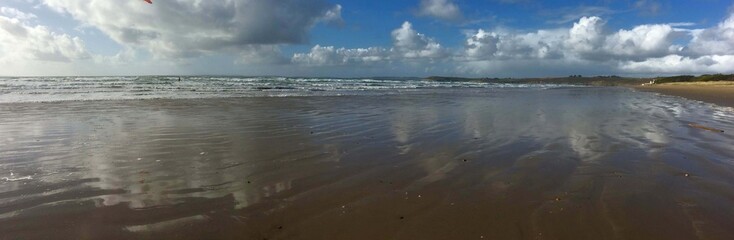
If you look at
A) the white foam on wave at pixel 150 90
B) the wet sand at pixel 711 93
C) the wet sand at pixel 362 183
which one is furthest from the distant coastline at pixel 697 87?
the white foam on wave at pixel 150 90

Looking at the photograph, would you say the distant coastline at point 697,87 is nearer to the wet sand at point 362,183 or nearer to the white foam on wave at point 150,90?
the wet sand at point 362,183

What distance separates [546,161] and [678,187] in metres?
A: 1.99

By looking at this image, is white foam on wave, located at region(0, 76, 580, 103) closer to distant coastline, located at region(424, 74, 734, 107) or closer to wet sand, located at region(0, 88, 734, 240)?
wet sand, located at region(0, 88, 734, 240)

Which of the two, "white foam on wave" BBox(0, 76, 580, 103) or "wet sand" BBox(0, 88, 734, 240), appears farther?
"white foam on wave" BBox(0, 76, 580, 103)

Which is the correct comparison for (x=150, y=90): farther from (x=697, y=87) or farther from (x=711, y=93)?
(x=697, y=87)

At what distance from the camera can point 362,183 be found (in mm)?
5855

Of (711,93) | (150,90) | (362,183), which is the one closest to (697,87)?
(711,93)

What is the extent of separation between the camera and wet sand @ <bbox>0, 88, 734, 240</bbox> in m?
4.23

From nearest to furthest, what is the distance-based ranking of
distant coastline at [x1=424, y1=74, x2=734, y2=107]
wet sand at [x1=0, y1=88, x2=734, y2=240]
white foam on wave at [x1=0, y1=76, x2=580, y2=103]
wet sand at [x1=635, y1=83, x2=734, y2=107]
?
wet sand at [x1=0, y1=88, x2=734, y2=240]
white foam on wave at [x1=0, y1=76, x2=580, y2=103]
wet sand at [x1=635, y1=83, x2=734, y2=107]
distant coastline at [x1=424, y1=74, x2=734, y2=107]

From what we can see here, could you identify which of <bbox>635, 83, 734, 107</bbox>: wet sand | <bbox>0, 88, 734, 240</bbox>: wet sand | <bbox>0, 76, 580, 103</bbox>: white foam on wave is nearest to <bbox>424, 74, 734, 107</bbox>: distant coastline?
<bbox>635, 83, 734, 107</bbox>: wet sand

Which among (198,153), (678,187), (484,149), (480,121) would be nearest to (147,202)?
(198,153)

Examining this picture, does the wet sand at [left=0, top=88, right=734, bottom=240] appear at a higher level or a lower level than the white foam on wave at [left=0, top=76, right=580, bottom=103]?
lower

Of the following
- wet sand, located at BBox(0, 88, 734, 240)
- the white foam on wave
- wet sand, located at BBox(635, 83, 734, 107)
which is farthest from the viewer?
wet sand, located at BBox(635, 83, 734, 107)

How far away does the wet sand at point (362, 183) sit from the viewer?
166 inches
